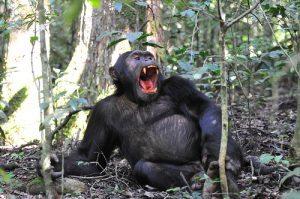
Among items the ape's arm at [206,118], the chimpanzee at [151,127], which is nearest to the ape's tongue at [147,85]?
the chimpanzee at [151,127]

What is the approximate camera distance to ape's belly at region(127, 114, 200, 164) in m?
5.36

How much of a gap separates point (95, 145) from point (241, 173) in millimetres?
1749

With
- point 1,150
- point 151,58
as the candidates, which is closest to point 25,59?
point 1,150

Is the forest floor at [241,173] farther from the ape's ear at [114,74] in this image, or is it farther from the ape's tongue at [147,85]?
the ape's ear at [114,74]

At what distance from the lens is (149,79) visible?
226 inches

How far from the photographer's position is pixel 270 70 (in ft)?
24.0

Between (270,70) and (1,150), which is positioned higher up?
(270,70)

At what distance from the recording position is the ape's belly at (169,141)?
5.36 metres

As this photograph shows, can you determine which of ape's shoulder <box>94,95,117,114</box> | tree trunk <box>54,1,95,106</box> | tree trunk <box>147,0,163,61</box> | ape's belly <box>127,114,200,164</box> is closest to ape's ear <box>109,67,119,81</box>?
ape's shoulder <box>94,95,117,114</box>

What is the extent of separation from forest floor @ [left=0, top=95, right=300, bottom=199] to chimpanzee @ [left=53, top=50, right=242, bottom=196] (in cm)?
23

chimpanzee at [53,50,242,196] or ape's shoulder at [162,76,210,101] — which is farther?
ape's shoulder at [162,76,210,101]

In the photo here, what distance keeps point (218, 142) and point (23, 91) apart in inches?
156

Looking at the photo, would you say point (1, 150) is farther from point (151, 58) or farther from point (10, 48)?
point (151, 58)

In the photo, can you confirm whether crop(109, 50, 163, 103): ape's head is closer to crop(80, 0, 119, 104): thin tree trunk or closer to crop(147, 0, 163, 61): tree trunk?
crop(147, 0, 163, 61): tree trunk
